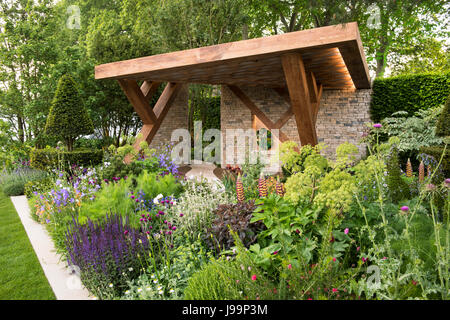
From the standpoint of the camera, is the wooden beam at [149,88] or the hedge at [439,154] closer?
the hedge at [439,154]

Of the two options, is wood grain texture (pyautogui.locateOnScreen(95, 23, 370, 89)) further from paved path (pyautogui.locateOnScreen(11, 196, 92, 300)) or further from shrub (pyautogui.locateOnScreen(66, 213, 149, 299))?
paved path (pyautogui.locateOnScreen(11, 196, 92, 300))

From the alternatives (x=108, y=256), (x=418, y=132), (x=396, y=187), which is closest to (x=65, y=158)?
(x=108, y=256)

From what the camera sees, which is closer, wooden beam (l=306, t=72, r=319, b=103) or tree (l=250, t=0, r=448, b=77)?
wooden beam (l=306, t=72, r=319, b=103)

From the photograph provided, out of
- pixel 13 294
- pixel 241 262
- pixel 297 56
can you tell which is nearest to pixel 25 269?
pixel 13 294

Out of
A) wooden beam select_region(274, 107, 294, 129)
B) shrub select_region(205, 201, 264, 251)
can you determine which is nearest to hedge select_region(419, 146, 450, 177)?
shrub select_region(205, 201, 264, 251)

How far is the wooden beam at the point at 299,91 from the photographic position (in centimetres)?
470

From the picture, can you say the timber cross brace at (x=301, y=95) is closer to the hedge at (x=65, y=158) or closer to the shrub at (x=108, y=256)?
the shrub at (x=108, y=256)

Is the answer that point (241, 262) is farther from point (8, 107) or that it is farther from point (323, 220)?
point (8, 107)

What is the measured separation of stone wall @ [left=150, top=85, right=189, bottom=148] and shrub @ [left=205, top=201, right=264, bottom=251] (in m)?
7.75

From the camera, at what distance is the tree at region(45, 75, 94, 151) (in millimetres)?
7434

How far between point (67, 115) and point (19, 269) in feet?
16.9

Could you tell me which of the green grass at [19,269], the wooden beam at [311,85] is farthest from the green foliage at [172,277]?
the wooden beam at [311,85]

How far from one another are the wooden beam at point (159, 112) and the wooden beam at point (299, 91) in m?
4.25

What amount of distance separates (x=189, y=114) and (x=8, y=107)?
19.8 ft
